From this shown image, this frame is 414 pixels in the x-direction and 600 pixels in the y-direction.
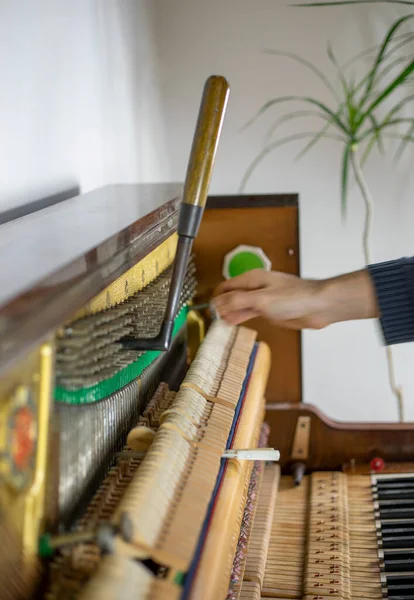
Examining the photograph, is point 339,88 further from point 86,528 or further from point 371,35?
point 86,528

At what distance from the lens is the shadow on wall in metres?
1.63

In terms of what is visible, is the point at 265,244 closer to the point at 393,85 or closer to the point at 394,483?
the point at 394,483

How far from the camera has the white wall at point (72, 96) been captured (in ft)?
5.51

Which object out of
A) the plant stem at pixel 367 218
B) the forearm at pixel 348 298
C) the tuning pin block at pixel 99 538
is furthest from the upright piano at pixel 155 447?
the plant stem at pixel 367 218

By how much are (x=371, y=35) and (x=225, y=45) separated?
0.67m

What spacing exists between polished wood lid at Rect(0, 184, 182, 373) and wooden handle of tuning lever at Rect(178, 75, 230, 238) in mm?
119

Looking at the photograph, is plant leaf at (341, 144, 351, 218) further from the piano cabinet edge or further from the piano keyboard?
the piano keyboard

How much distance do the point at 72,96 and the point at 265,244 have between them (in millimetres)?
827

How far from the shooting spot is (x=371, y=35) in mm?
3459

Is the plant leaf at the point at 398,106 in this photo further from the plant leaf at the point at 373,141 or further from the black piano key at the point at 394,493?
the black piano key at the point at 394,493

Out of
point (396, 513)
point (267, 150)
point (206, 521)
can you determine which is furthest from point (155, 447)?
point (267, 150)

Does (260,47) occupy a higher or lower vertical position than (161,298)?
higher

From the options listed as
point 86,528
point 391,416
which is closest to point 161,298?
point 86,528

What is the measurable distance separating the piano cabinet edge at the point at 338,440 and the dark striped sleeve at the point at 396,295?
0.78 meters
